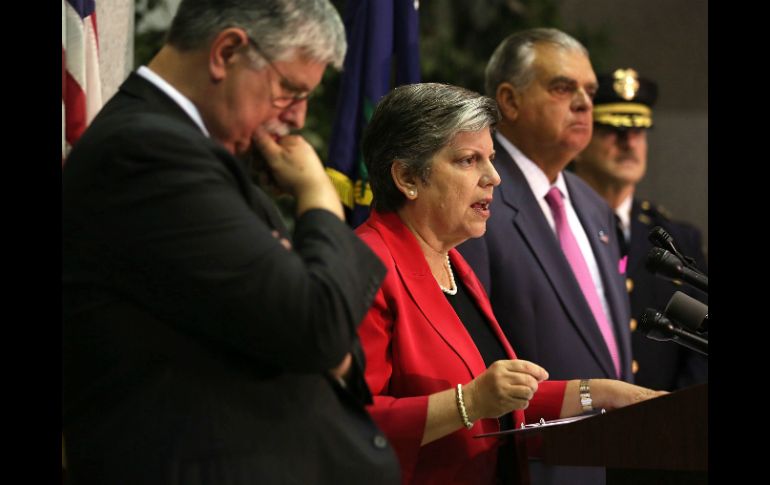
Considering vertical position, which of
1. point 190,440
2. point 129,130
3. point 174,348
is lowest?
point 190,440

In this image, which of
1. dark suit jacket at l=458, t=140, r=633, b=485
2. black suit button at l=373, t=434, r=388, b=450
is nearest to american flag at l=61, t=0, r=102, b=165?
dark suit jacket at l=458, t=140, r=633, b=485

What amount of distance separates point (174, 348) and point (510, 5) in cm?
459

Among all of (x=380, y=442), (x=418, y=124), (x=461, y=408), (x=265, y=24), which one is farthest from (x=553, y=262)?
(x=265, y=24)

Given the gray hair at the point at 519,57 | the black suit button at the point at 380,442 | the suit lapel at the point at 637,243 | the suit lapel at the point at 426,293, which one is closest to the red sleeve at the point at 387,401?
the suit lapel at the point at 426,293

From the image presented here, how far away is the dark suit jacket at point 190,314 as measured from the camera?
1.61 m

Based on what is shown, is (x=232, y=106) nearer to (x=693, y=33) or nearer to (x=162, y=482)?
(x=162, y=482)

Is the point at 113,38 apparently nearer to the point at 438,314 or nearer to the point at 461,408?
the point at 438,314

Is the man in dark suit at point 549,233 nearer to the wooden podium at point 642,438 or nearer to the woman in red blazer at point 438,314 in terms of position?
the woman in red blazer at point 438,314

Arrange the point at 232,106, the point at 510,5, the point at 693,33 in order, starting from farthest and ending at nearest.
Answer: the point at 693,33 → the point at 510,5 → the point at 232,106

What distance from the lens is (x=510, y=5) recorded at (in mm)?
5945

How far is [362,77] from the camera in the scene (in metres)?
3.38

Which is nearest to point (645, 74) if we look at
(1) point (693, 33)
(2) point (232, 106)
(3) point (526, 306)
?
(1) point (693, 33)

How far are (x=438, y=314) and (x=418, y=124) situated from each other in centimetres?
41

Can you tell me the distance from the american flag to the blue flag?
0.78 metres
